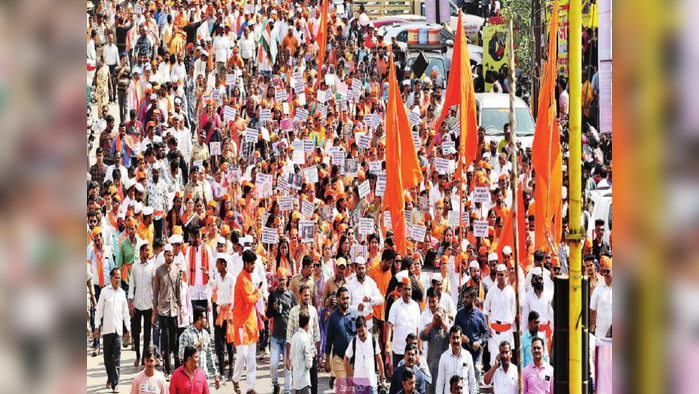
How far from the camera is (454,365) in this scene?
11.8 metres

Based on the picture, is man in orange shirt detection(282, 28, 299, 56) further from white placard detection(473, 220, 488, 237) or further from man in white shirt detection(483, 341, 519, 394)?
man in white shirt detection(483, 341, 519, 394)

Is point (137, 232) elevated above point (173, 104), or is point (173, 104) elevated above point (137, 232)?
point (173, 104)

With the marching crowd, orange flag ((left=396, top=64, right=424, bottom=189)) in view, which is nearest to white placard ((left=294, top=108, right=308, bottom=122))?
the marching crowd

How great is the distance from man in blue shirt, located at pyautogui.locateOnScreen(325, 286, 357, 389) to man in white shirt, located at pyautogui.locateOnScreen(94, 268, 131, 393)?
2363 millimetres

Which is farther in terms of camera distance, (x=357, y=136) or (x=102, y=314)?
(x=357, y=136)

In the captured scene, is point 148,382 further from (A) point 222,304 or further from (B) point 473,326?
(B) point 473,326

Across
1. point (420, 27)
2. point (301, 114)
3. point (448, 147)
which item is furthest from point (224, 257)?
point (420, 27)

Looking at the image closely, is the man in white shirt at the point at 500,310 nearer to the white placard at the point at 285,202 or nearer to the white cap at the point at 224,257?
the white cap at the point at 224,257

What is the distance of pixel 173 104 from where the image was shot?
75.0ft

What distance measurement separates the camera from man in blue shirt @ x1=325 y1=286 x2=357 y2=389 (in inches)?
507
